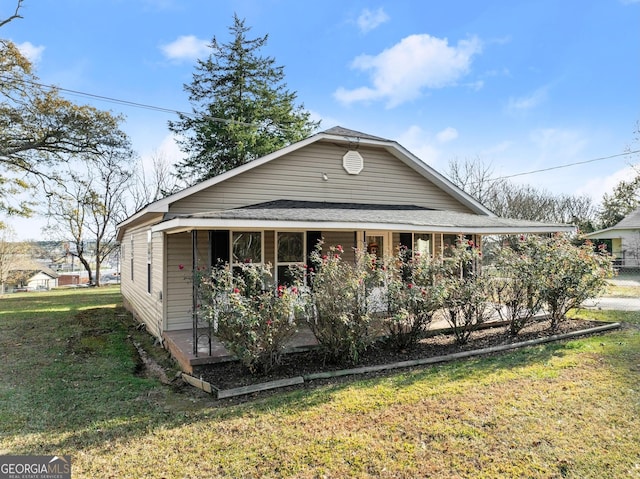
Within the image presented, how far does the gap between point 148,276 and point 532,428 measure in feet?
29.9

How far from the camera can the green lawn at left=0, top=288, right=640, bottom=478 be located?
3.26 m

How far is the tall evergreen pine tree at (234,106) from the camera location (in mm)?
23188

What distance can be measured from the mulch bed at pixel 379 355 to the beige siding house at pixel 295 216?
927 millimetres

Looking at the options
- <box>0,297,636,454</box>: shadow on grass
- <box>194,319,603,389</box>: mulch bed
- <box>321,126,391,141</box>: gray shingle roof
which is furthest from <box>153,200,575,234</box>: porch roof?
<box>0,297,636,454</box>: shadow on grass

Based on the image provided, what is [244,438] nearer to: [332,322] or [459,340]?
[332,322]

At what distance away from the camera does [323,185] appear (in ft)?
33.6

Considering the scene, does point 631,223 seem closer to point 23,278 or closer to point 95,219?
point 95,219

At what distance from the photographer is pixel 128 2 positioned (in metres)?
10.6

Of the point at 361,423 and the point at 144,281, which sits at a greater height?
the point at 144,281

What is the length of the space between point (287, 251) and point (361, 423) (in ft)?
17.3

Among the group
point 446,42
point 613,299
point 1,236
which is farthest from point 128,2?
point 1,236

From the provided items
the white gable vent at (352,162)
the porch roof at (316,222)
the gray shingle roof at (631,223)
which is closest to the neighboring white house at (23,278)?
the porch roof at (316,222)

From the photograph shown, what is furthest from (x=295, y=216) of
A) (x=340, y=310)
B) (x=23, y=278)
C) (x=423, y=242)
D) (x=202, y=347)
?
(x=23, y=278)

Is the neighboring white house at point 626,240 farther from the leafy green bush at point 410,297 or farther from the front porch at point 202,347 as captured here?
the leafy green bush at point 410,297
